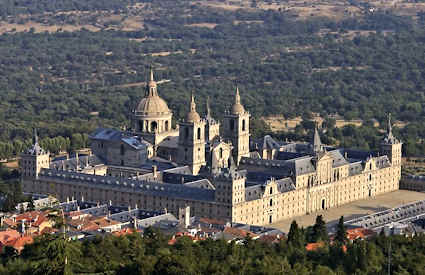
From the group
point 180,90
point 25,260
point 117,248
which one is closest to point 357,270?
point 117,248

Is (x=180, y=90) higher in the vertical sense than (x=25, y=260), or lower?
lower

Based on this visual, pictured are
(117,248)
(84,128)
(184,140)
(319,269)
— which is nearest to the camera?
(319,269)

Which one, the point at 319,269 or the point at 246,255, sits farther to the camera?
the point at 246,255

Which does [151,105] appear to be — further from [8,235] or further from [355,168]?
[8,235]

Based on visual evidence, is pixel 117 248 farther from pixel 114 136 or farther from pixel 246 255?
pixel 114 136

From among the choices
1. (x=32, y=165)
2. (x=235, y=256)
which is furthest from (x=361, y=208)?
(x=235, y=256)

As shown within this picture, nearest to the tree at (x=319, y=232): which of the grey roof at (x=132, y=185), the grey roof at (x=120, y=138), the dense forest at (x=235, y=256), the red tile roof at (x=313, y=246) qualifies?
the dense forest at (x=235, y=256)
